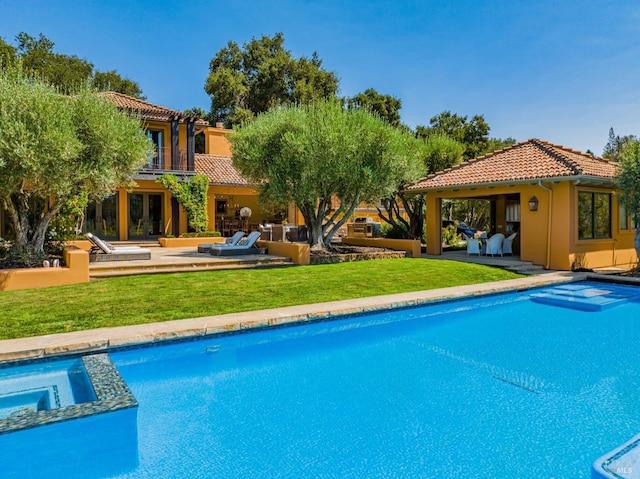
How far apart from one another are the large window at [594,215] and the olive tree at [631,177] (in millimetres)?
1514

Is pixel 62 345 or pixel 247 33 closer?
pixel 62 345

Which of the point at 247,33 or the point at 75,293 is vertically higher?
the point at 247,33

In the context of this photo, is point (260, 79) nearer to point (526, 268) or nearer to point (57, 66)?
point (57, 66)

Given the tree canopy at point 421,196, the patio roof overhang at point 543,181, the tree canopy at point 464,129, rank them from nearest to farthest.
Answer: the patio roof overhang at point 543,181, the tree canopy at point 421,196, the tree canopy at point 464,129

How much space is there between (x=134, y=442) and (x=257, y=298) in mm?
5735

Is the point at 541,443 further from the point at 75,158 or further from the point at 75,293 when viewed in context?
the point at 75,158

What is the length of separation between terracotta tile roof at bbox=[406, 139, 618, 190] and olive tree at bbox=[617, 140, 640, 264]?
0.79 meters

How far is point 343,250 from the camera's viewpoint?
17969 mm

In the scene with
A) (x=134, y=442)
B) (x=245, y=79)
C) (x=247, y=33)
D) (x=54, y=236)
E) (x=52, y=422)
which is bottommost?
(x=134, y=442)

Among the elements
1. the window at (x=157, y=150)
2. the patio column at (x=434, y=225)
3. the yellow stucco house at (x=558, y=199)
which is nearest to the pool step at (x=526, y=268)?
the yellow stucco house at (x=558, y=199)

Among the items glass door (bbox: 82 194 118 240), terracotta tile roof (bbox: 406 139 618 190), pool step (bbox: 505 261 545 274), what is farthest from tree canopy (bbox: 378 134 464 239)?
glass door (bbox: 82 194 118 240)

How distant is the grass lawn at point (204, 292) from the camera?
27.5 feet

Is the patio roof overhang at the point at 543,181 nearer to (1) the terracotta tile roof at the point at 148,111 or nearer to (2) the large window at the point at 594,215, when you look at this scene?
(2) the large window at the point at 594,215

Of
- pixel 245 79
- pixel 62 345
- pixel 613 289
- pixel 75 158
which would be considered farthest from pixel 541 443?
pixel 245 79
